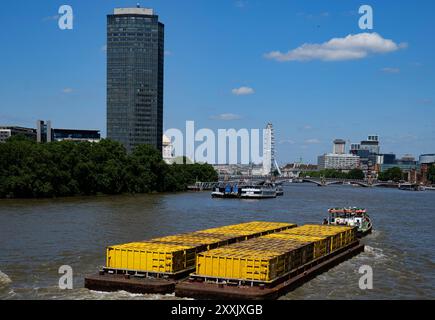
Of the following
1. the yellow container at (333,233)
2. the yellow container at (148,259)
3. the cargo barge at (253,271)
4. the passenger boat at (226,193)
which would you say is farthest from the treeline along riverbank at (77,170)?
Result: the cargo barge at (253,271)

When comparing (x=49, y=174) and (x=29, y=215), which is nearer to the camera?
(x=29, y=215)

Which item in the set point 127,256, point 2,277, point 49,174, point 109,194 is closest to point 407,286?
point 127,256

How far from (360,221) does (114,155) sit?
3304 inches

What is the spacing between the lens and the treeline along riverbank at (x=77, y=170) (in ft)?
333

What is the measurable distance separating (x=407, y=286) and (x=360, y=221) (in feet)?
81.5

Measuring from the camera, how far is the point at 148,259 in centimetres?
2831

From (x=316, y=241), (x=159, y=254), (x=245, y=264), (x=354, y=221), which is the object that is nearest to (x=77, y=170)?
(x=354, y=221)

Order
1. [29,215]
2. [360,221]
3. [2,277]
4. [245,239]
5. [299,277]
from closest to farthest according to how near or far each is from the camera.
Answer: [299,277], [2,277], [245,239], [360,221], [29,215]

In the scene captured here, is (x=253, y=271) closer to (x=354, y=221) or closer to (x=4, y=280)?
(x=4, y=280)

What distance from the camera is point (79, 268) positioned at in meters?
35.6

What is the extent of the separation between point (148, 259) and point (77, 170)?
87.5 metres
